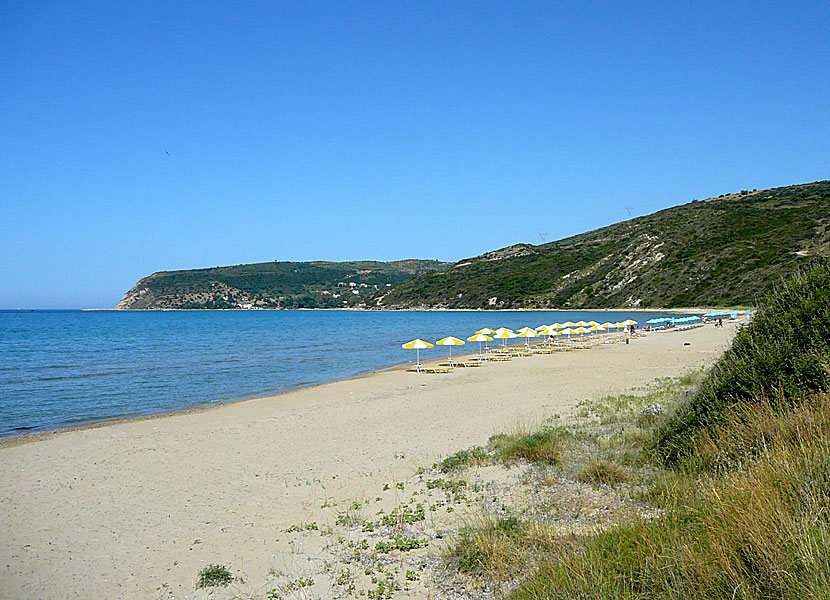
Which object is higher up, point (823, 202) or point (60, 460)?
point (823, 202)

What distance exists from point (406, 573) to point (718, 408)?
351 centimetres

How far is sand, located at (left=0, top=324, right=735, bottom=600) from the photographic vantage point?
6.07 meters

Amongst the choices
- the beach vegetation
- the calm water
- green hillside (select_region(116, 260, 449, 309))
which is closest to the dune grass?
the beach vegetation

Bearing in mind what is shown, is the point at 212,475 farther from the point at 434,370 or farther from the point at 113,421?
the point at 434,370

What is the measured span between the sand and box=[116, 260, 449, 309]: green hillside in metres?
131

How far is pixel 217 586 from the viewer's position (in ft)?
17.3

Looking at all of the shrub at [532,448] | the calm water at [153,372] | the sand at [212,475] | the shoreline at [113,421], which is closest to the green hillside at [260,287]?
the calm water at [153,372]

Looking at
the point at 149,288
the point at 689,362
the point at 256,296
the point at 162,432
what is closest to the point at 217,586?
the point at 162,432

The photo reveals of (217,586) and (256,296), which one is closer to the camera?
(217,586)

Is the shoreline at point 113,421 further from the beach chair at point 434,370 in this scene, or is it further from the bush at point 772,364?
the bush at point 772,364

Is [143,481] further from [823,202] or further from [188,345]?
[823,202]

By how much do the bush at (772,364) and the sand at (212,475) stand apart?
3781mm

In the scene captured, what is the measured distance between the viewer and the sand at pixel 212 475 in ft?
19.9

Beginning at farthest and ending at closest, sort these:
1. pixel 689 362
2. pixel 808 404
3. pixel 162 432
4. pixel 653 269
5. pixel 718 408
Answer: pixel 653 269, pixel 689 362, pixel 162 432, pixel 718 408, pixel 808 404
